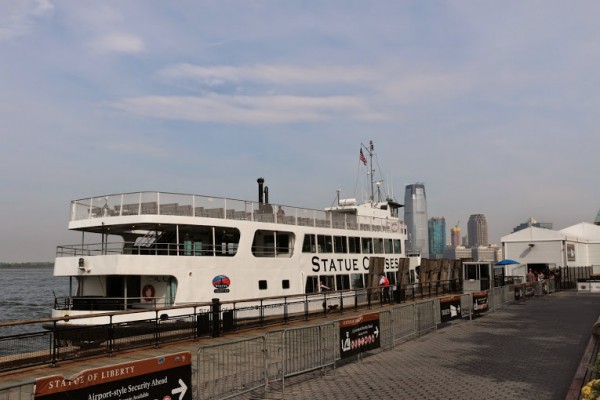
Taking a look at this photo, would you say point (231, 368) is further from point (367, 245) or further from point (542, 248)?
point (542, 248)

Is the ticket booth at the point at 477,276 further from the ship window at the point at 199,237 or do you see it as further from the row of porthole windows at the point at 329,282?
the ship window at the point at 199,237

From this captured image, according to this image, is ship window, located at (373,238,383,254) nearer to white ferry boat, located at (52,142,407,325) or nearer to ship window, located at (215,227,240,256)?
white ferry boat, located at (52,142,407,325)

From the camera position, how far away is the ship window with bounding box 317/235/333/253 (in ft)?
91.7

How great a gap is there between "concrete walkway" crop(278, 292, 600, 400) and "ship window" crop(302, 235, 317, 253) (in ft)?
29.5

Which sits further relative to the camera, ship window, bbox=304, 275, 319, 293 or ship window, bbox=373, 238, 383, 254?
ship window, bbox=373, 238, 383, 254

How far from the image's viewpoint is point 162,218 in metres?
20.4

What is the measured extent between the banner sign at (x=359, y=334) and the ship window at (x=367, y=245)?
58.6 feet

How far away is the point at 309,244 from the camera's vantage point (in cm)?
2712

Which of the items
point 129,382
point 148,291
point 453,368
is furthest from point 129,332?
point 453,368

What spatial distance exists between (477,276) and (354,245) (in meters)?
9.74

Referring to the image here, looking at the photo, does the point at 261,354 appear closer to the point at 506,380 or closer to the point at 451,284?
the point at 506,380

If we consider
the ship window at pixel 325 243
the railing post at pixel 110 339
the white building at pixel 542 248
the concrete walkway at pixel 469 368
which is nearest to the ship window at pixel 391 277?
the ship window at pixel 325 243

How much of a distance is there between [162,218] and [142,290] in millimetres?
3089

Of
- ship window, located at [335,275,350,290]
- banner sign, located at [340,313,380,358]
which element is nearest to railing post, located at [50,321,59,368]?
banner sign, located at [340,313,380,358]
